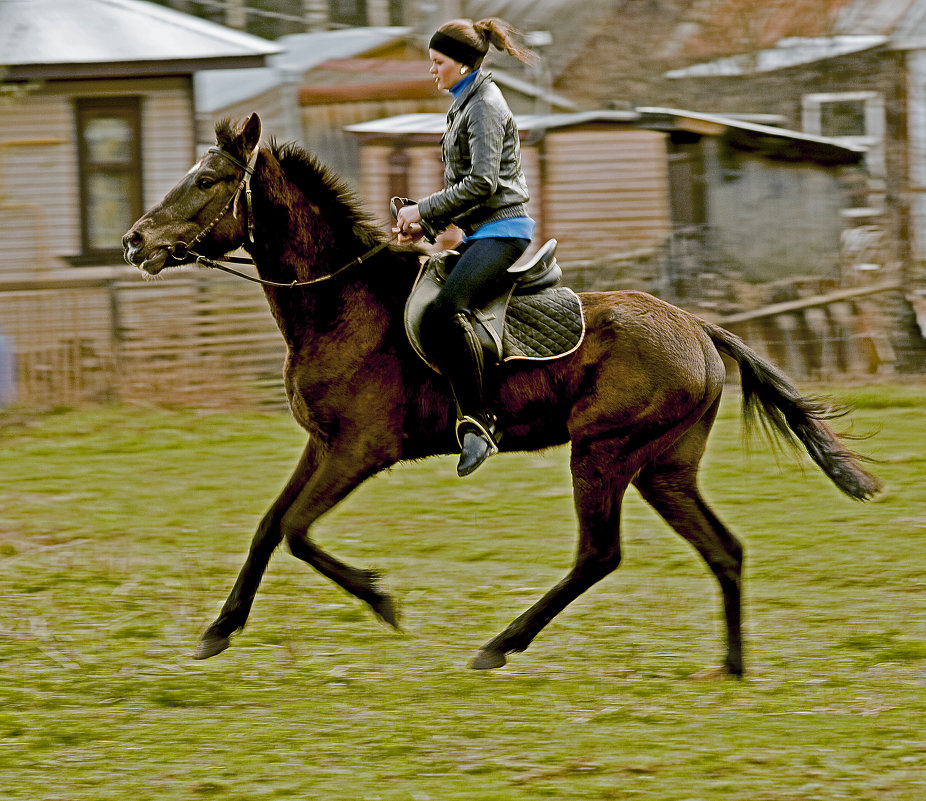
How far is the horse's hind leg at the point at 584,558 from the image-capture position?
643cm

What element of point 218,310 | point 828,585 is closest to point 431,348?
point 828,585

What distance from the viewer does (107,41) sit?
20.7 m

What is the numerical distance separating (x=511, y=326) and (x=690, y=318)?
0.86 metres

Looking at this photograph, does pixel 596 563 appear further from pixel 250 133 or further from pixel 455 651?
pixel 250 133

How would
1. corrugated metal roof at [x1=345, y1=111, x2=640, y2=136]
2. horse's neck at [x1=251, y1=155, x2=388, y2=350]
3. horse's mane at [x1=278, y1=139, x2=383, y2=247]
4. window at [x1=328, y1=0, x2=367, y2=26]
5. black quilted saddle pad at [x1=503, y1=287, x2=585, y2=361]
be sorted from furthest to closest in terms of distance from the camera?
1. window at [x1=328, y1=0, x2=367, y2=26]
2. corrugated metal roof at [x1=345, y1=111, x2=640, y2=136]
3. horse's mane at [x1=278, y1=139, x2=383, y2=247]
4. horse's neck at [x1=251, y1=155, x2=388, y2=350]
5. black quilted saddle pad at [x1=503, y1=287, x2=585, y2=361]

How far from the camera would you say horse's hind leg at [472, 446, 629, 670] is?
253 inches

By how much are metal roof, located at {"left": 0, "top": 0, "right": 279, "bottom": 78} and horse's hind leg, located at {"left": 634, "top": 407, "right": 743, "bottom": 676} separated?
48.4 feet

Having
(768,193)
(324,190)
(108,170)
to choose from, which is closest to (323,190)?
(324,190)

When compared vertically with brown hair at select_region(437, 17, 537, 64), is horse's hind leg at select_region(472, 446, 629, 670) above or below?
below

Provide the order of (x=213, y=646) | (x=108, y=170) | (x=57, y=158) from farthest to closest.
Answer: (x=108, y=170), (x=57, y=158), (x=213, y=646)

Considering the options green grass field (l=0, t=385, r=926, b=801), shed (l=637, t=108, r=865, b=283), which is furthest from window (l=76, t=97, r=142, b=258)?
green grass field (l=0, t=385, r=926, b=801)

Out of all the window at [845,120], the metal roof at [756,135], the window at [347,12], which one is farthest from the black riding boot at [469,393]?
the window at [347,12]

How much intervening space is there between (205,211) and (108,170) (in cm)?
1544

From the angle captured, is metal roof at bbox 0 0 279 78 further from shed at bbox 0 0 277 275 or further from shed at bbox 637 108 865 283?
shed at bbox 637 108 865 283
